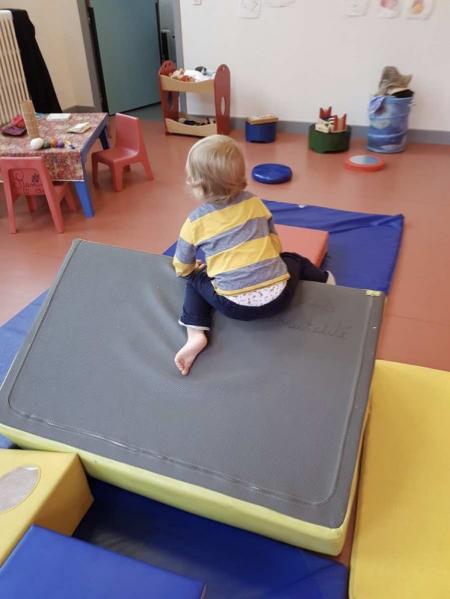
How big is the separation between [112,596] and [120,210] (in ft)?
8.21

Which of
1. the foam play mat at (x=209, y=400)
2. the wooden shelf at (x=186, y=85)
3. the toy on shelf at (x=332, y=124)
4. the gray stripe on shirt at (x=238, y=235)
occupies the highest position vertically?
the gray stripe on shirt at (x=238, y=235)

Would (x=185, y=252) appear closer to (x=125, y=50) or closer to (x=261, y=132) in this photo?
(x=261, y=132)

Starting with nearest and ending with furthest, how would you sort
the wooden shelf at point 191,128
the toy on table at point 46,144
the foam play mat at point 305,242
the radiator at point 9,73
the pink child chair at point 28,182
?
1. the foam play mat at point 305,242
2. the pink child chair at point 28,182
3. the toy on table at point 46,144
4. the radiator at point 9,73
5. the wooden shelf at point 191,128

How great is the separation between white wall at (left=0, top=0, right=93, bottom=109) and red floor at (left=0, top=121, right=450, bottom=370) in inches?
56.6

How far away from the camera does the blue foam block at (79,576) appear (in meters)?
0.98

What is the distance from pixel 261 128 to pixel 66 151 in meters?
1.93

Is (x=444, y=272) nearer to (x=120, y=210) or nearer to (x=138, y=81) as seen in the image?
(x=120, y=210)

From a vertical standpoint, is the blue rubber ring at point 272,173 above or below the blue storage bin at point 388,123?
below

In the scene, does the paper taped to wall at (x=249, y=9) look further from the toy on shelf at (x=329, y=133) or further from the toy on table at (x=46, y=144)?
the toy on table at (x=46, y=144)

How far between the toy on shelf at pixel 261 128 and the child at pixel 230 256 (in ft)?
9.35

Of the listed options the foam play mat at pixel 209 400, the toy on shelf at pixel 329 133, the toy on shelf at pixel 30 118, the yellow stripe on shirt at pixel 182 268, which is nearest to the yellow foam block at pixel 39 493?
the foam play mat at pixel 209 400

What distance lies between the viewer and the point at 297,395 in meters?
1.31

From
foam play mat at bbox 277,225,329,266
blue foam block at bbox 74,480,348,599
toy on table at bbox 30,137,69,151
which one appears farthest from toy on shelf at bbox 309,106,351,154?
blue foam block at bbox 74,480,348,599

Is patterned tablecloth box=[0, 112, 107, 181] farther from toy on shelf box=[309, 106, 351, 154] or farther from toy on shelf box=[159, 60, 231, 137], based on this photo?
toy on shelf box=[309, 106, 351, 154]
